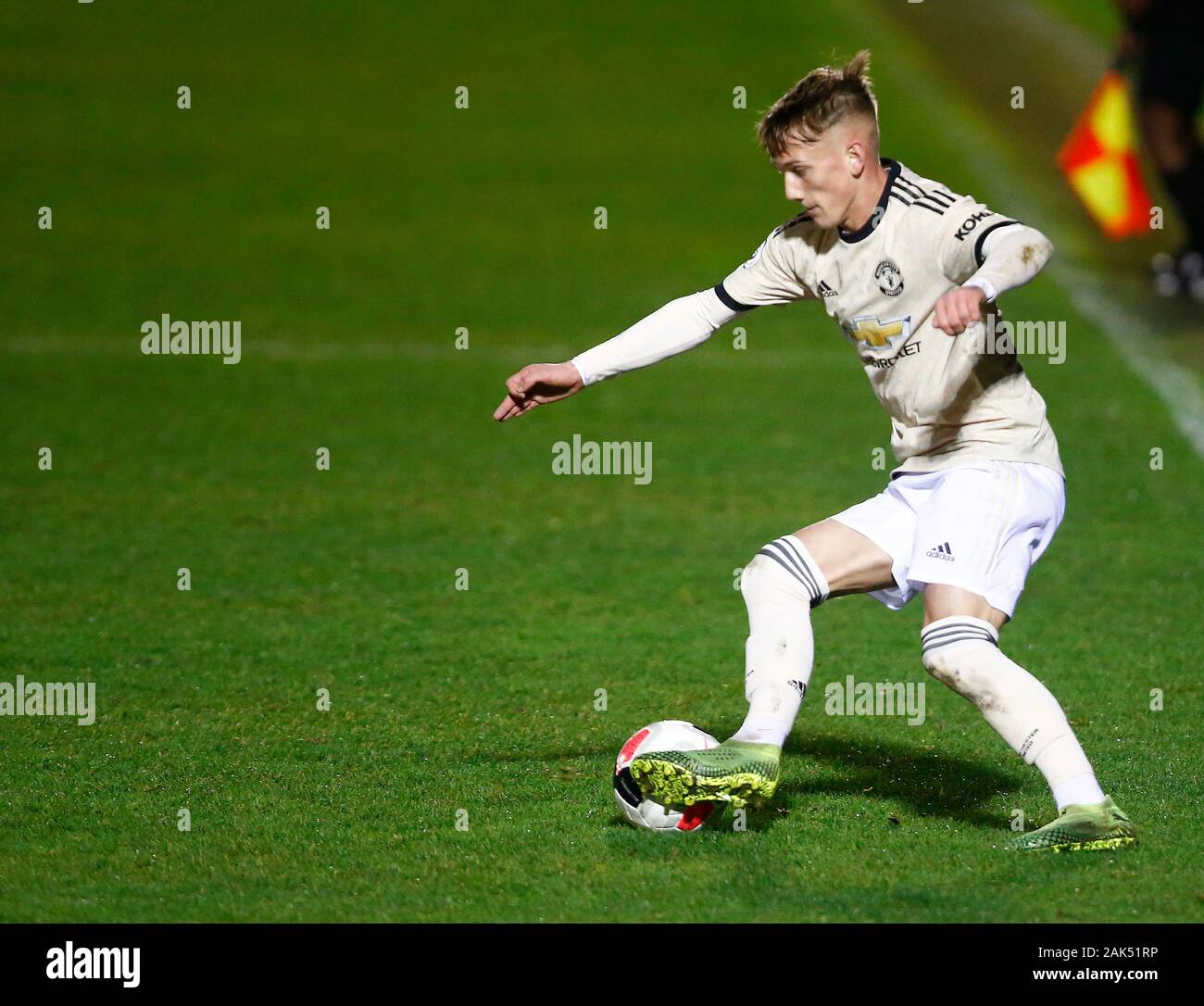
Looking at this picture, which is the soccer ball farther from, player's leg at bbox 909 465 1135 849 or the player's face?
the player's face

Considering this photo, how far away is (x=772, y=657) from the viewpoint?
15.6 feet

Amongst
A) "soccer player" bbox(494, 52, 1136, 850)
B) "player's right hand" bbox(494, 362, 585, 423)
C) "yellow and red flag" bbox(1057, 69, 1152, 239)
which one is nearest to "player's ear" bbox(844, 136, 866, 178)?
"soccer player" bbox(494, 52, 1136, 850)

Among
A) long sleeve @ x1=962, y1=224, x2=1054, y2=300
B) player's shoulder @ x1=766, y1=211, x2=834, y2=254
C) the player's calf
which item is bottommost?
the player's calf

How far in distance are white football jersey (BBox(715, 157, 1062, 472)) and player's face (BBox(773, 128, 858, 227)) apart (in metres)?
0.12

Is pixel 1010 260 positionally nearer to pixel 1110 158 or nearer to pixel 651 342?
pixel 651 342

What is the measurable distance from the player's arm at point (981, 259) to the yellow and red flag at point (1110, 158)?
9926 mm

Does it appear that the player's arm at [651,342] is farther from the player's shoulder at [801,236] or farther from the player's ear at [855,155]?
the player's ear at [855,155]

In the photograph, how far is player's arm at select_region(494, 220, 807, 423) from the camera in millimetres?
5004

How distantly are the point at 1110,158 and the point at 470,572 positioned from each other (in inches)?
345
